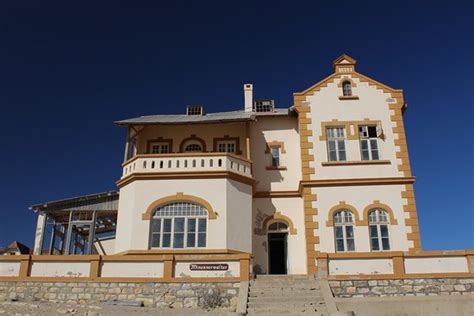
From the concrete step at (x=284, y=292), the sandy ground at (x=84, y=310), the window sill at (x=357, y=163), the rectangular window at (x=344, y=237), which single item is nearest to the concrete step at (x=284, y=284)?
the concrete step at (x=284, y=292)

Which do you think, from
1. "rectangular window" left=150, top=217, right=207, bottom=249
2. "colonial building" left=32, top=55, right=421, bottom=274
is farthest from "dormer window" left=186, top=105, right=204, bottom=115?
"rectangular window" left=150, top=217, right=207, bottom=249

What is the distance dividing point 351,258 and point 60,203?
1507cm

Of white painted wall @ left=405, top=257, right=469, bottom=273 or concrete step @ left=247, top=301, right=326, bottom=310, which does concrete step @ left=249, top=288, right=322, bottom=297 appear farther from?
white painted wall @ left=405, top=257, right=469, bottom=273

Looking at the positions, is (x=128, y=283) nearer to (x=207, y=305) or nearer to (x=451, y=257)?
A: (x=207, y=305)

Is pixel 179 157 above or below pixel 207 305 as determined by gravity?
above

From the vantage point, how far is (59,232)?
26.0 meters

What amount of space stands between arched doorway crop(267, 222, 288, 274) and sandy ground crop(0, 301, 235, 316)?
8.08m

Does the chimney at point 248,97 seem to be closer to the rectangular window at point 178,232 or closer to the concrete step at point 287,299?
the rectangular window at point 178,232

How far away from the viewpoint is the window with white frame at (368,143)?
73.2ft

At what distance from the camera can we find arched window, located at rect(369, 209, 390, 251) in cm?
2045

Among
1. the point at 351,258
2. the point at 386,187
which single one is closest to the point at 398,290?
the point at 351,258

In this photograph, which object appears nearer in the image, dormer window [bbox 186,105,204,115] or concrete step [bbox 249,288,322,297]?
concrete step [bbox 249,288,322,297]

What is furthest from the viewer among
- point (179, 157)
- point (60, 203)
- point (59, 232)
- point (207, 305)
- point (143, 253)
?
point (59, 232)

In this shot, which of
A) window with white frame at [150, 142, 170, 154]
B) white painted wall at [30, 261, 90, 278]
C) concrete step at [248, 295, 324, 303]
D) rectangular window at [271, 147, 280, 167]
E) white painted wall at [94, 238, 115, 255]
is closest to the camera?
concrete step at [248, 295, 324, 303]
